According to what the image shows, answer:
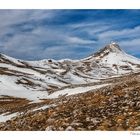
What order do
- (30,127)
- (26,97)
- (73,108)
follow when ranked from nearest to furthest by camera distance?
(30,127) → (73,108) → (26,97)

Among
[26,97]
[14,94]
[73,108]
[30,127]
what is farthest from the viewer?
[14,94]

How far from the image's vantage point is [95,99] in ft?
102

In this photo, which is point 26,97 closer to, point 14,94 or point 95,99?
point 14,94

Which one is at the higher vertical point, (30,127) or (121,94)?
(121,94)

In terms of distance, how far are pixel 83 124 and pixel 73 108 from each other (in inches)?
193

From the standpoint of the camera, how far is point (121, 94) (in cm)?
3033
